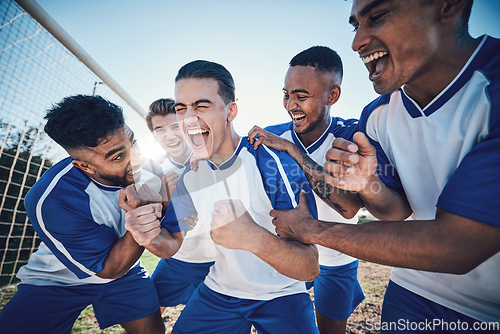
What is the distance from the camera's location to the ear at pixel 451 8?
1.21m

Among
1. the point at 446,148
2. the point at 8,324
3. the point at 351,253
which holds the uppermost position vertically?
the point at 446,148

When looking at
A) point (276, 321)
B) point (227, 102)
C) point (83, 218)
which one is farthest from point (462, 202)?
point (83, 218)

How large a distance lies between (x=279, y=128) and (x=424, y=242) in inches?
90.5

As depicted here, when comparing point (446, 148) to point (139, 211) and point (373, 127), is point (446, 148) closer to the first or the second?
point (373, 127)

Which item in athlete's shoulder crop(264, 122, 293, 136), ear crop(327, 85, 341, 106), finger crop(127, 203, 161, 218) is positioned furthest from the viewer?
athlete's shoulder crop(264, 122, 293, 136)

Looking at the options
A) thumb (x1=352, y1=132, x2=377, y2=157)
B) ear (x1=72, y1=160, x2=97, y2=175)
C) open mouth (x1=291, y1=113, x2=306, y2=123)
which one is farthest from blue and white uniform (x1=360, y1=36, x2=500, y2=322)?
ear (x1=72, y1=160, x2=97, y2=175)

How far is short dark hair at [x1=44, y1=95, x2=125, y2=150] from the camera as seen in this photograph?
2.05 meters

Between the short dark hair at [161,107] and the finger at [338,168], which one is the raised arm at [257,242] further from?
the short dark hair at [161,107]

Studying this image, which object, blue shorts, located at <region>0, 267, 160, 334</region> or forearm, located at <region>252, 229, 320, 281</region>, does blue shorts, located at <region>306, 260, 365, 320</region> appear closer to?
forearm, located at <region>252, 229, 320, 281</region>

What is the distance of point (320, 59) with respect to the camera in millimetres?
2824

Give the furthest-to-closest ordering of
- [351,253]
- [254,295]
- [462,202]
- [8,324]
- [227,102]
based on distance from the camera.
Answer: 1. [227,102]
2. [8,324]
3. [254,295]
4. [351,253]
5. [462,202]

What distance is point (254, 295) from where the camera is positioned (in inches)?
64.0

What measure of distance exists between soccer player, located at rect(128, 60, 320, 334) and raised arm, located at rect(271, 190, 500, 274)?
29 cm

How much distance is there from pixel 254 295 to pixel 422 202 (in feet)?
4.11
